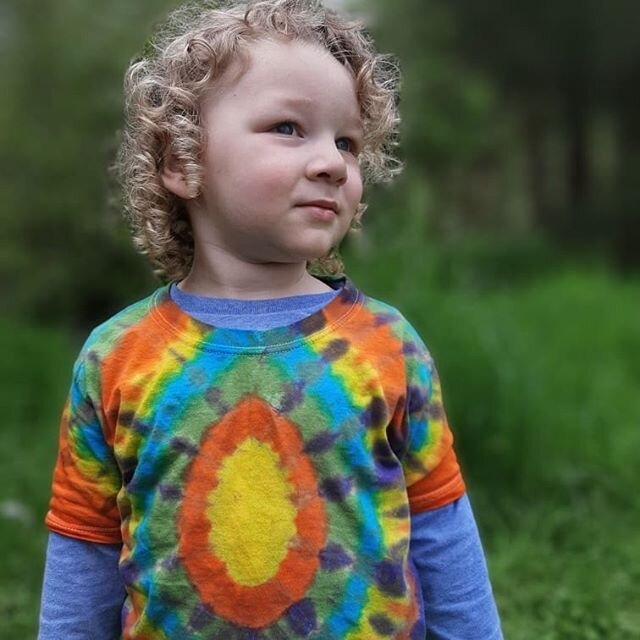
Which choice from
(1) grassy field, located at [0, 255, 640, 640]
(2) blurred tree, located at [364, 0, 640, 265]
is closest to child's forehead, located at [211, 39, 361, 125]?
(1) grassy field, located at [0, 255, 640, 640]

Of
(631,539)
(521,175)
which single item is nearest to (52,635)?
(631,539)

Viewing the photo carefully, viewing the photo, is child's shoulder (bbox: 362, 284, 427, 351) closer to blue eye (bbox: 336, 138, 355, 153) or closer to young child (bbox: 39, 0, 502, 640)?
young child (bbox: 39, 0, 502, 640)

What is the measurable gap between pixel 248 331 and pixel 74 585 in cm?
49

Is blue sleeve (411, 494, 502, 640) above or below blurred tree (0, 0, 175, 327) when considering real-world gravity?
above

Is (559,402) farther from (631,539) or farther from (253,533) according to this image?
(253,533)

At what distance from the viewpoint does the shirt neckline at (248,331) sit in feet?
5.21

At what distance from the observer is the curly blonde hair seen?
1622 millimetres

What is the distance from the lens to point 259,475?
1568 millimetres

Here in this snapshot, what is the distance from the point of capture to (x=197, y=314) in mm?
1637

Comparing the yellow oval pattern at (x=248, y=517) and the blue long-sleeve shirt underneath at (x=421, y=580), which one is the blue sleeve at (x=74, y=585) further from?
the yellow oval pattern at (x=248, y=517)

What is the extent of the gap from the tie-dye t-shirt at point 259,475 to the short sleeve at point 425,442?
3 centimetres

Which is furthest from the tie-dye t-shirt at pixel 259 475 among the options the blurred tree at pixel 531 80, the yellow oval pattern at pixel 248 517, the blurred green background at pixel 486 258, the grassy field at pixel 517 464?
the blurred tree at pixel 531 80

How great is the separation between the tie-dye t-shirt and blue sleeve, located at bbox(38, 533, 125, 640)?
0.11 m

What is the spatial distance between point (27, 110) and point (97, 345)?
403 inches
